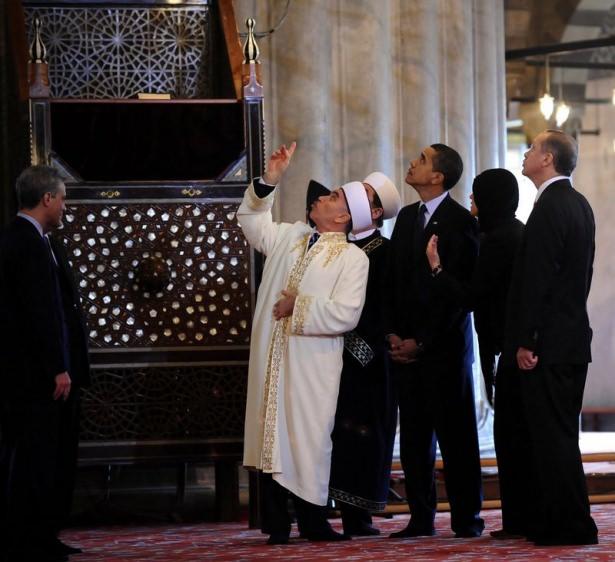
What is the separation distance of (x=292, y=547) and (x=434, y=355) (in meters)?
0.95

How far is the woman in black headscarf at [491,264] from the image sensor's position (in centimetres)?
525

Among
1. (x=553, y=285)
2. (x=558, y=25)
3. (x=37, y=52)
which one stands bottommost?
(x=553, y=285)

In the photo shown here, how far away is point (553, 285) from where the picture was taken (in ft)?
16.1

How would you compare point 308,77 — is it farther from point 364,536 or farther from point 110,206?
point 364,536

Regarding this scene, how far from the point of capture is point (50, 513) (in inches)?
195

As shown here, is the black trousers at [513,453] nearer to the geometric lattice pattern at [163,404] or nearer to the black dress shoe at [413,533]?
the black dress shoe at [413,533]

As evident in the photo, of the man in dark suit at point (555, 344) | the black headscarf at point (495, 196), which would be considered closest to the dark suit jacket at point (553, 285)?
the man in dark suit at point (555, 344)

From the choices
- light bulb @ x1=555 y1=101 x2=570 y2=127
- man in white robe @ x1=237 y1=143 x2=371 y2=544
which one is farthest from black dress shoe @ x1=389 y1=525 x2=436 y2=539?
light bulb @ x1=555 y1=101 x2=570 y2=127

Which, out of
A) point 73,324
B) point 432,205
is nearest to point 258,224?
point 432,205

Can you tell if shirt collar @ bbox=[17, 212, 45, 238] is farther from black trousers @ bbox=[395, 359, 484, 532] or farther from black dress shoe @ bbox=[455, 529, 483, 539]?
black dress shoe @ bbox=[455, 529, 483, 539]

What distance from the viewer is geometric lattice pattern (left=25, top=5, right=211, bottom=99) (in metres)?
6.54

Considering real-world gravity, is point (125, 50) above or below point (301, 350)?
above

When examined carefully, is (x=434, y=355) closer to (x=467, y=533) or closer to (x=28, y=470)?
(x=467, y=533)

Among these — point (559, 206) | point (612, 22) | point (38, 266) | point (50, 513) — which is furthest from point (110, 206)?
point (612, 22)
